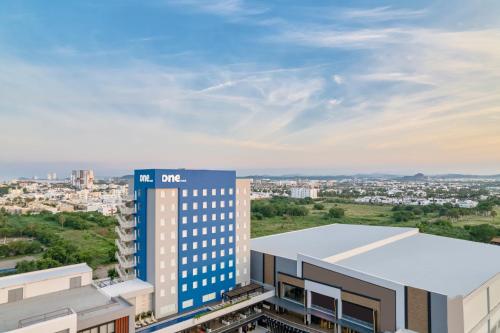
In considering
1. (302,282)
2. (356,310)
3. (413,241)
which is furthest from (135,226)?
(413,241)

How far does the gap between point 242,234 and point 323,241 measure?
32.6 feet

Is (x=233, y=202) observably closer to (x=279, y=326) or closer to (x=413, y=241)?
(x=279, y=326)

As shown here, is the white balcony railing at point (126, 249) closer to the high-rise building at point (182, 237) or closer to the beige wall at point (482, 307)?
the high-rise building at point (182, 237)

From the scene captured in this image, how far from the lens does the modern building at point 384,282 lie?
21609mm

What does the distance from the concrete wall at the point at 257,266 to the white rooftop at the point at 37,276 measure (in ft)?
49.1

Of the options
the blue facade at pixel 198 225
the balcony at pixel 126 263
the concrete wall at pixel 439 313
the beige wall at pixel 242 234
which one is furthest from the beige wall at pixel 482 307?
the balcony at pixel 126 263

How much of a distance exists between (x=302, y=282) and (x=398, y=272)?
301 inches

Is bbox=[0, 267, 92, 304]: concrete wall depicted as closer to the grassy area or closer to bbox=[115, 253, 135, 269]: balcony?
bbox=[115, 253, 135, 269]: balcony

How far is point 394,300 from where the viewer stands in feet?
73.9

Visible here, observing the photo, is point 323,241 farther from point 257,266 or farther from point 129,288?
point 129,288

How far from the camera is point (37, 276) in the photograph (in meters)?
22.4

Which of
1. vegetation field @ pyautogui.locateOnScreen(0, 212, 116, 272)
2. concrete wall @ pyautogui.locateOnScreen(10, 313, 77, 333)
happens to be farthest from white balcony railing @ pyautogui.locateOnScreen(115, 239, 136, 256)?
vegetation field @ pyautogui.locateOnScreen(0, 212, 116, 272)

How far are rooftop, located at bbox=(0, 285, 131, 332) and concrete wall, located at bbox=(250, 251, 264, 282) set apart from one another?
48.2 feet

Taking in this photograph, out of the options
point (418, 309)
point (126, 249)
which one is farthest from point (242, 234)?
point (418, 309)
